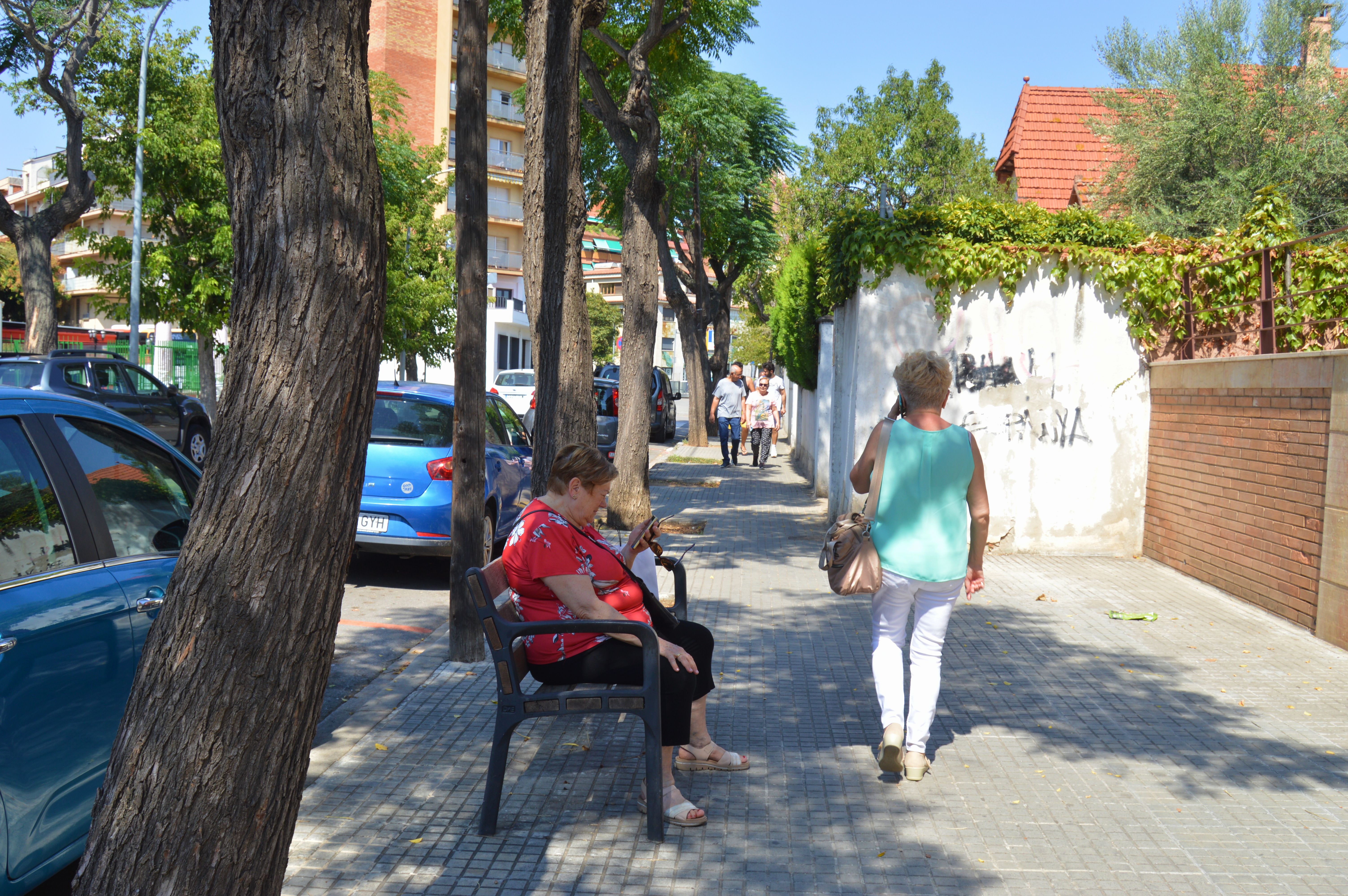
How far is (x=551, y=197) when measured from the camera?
26.3 ft

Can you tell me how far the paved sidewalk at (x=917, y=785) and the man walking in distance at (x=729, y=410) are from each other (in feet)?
43.8

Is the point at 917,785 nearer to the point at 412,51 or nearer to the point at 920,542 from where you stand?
the point at 920,542

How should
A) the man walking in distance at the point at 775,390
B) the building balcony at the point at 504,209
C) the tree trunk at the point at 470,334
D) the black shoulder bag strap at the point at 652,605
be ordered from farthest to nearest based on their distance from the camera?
A: the building balcony at the point at 504,209 → the man walking in distance at the point at 775,390 → the tree trunk at the point at 470,334 → the black shoulder bag strap at the point at 652,605

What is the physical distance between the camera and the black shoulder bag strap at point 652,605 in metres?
4.46

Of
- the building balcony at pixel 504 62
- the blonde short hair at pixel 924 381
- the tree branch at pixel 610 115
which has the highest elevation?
the building balcony at pixel 504 62

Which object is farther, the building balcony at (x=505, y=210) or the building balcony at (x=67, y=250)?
the building balcony at (x=67, y=250)

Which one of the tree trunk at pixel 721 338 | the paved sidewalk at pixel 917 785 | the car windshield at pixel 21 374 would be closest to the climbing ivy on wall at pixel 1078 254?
the paved sidewalk at pixel 917 785

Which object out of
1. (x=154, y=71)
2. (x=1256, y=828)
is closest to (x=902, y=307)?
(x=1256, y=828)

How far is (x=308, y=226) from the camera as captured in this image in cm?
261

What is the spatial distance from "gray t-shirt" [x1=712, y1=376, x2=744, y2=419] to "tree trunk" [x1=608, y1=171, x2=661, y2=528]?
9200mm

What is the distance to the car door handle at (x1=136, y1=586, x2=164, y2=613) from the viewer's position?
12.0 ft

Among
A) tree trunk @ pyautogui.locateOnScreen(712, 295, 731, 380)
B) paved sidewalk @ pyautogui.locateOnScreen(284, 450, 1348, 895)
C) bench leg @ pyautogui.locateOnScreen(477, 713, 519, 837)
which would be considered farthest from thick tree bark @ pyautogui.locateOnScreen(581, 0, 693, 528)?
tree trunk @ pyautogui.locateOnScreen(712, 295, 731, 380)

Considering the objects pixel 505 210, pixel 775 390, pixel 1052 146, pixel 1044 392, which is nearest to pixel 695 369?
pixel 775 390

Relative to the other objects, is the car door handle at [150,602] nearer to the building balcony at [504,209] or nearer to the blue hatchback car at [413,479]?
the blue hatchback car at [413,479]
